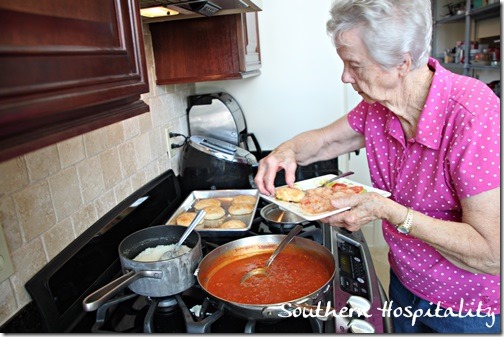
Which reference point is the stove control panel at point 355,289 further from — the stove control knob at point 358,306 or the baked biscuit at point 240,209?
the baked biscuit at point 240,209

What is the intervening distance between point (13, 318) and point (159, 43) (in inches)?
47.3

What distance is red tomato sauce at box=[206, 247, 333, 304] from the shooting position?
39.4 inches

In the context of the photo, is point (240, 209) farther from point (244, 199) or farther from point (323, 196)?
point (323, 196)

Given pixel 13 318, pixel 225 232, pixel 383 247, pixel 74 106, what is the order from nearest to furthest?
1. pixel 74 106
2. pixel 13 318
3. pixel 225 232
4. pixel 383 247

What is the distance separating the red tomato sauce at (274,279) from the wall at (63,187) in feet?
1.36

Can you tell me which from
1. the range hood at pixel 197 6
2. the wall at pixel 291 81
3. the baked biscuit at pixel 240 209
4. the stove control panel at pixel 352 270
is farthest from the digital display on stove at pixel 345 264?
the wall at pixel 291 81

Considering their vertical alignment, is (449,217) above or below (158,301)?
above

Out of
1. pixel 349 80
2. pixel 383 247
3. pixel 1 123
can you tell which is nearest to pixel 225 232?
pixel 349 80

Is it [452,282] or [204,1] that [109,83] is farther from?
[452,282]

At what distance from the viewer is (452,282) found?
105 centimetres

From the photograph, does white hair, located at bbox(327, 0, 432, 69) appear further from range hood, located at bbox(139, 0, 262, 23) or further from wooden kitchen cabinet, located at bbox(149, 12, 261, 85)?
wooden kitchen cabinet, located at bbox(149, 12, 261, 85)

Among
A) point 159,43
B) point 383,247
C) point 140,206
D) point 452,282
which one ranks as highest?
point 159,43

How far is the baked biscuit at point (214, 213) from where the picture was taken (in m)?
1.48

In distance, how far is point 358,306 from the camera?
3.19 feet
